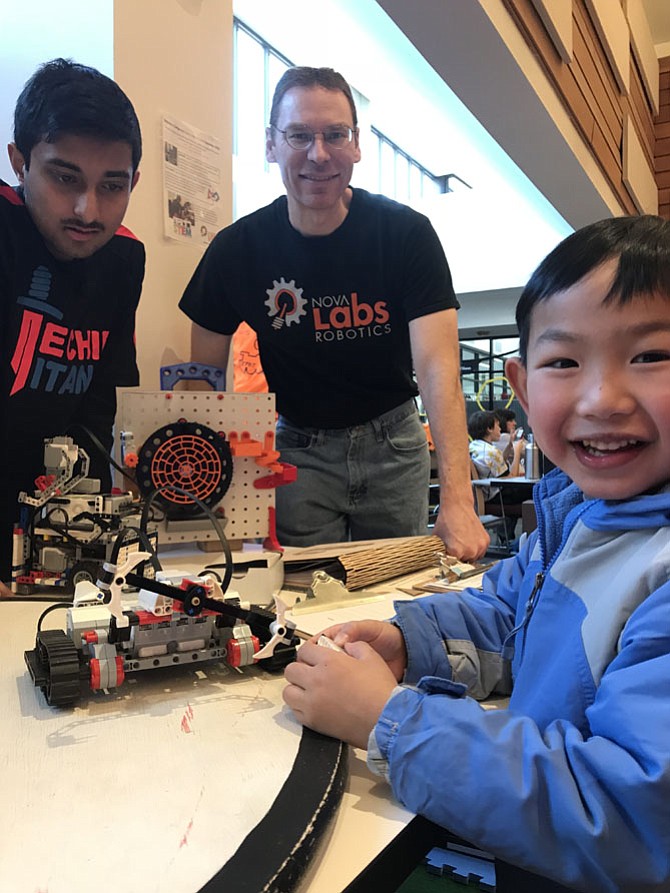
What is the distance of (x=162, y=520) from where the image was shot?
4.11 feet

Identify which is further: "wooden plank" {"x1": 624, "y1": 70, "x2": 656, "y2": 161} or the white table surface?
"wooden plank" {"x1": 624, "y1": 70, "x2": 656, "y2": 161}

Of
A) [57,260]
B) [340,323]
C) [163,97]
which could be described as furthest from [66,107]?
[340,323]

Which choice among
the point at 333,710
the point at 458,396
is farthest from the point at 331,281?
the point at 333,710

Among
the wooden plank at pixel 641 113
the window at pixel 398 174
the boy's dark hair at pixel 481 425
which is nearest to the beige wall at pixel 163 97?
the wooden plank at pixel 641 113

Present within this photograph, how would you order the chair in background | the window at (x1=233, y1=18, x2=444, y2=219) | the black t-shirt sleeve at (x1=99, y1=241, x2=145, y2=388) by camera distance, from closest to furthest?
the black t-shirt sleeve at (x1=99, y1=241, x2=145, y2=388) < the chair in background < the window at (x1=233, y1=18, x2=444, y2=219)

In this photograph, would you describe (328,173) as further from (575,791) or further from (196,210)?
(575,791)

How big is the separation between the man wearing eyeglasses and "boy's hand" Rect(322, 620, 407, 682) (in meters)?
0.76

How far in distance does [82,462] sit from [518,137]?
7.99 feet

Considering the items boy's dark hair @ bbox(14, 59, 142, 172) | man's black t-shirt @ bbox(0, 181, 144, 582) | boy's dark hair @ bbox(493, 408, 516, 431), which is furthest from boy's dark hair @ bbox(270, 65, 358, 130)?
boy's dark hair @ bbox(493, 408, 516, 431)

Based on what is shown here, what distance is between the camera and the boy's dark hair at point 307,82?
1440mm

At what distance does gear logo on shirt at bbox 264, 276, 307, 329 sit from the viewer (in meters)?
1.50

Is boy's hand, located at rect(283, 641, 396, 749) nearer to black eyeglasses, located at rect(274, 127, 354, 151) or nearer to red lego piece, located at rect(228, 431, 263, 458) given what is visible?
red lego piece, located at rect(228, 431, 263, 458)

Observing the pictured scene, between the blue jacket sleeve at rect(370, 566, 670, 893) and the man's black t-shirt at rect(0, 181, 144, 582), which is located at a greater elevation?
the man's black t-shirt at rect(0, 181, 144, 582)

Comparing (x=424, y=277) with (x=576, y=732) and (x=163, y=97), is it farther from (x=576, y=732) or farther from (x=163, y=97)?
A: (x=576, y=732)
